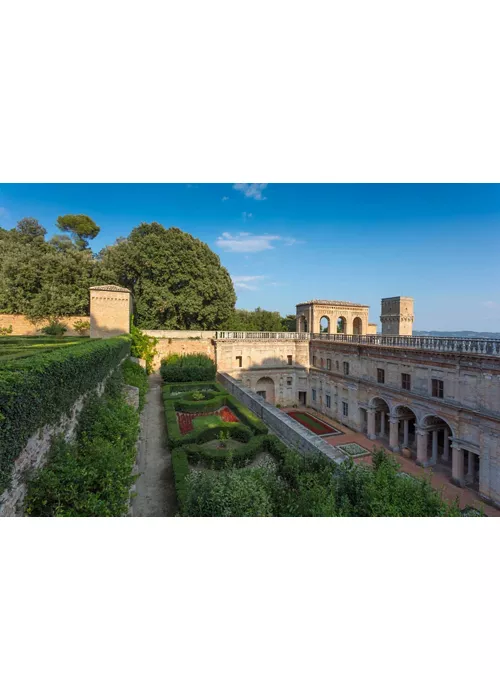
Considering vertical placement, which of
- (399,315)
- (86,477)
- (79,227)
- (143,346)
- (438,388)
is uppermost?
(79,227)

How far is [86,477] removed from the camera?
19.1 feet

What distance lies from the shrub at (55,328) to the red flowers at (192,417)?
45.0ft

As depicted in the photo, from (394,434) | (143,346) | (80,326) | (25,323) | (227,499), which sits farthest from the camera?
(80,326)

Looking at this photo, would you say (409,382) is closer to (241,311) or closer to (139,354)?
(139,354)

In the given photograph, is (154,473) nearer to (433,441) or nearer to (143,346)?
(433,441)

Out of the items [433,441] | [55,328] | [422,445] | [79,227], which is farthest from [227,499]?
[79,227]

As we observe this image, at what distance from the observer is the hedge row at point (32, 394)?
4.05 meters

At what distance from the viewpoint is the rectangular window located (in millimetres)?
15258

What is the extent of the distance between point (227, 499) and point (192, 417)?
9.09 meters

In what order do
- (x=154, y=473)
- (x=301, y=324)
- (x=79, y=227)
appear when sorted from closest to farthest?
(x=154, y=473) → (x=301, y=324) → (x=79, y=227)

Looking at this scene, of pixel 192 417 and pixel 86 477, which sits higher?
pixel 86 477

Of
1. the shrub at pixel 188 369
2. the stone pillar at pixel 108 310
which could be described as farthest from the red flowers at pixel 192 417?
the stone pillar at pixel 108 310

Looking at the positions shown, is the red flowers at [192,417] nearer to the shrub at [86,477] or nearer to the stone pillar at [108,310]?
the shrub at [86,477]

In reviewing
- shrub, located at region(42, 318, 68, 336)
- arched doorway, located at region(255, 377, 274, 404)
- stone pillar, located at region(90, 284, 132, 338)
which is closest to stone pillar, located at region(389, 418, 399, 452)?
arched doorway, located at region(255, 377, 274, 404)
